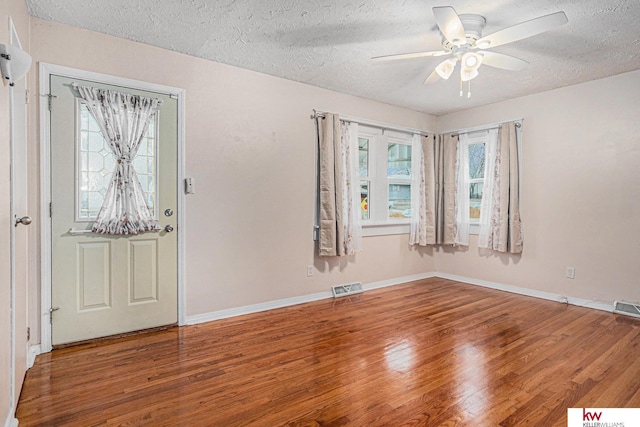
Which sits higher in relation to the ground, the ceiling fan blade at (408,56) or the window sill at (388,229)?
the ceiling fan blade at (408,56)

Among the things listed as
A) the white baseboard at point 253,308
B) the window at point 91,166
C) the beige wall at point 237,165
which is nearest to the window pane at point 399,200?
the beige wall at point 237,165

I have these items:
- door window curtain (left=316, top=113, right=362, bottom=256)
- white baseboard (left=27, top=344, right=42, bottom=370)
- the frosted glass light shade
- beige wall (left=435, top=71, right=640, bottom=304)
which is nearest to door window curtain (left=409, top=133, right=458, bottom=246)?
beige wall (left=435, top=71, right=640, bottom=304)

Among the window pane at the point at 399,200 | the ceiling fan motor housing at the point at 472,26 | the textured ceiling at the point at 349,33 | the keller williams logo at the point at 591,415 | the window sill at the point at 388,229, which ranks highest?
the textured ceiling at the point at 349,33

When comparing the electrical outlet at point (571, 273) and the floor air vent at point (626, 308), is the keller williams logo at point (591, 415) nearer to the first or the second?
the floor air vent at point (626, 308)

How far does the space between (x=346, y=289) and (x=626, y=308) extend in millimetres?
2957

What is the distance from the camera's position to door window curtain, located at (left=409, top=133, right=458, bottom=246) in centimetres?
525

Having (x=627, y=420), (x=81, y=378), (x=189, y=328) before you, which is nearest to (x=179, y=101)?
(x=189, y=328)

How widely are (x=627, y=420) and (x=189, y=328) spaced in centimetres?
313

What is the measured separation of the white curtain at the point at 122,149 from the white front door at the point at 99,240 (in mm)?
64

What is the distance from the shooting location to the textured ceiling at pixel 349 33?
8.21 ft

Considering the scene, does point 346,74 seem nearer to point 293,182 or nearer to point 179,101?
point 293,182

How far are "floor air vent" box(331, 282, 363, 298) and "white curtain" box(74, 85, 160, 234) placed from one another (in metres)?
2.30

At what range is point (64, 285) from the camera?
2.79 meters

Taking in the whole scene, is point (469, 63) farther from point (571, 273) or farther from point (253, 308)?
point (253, 308)
